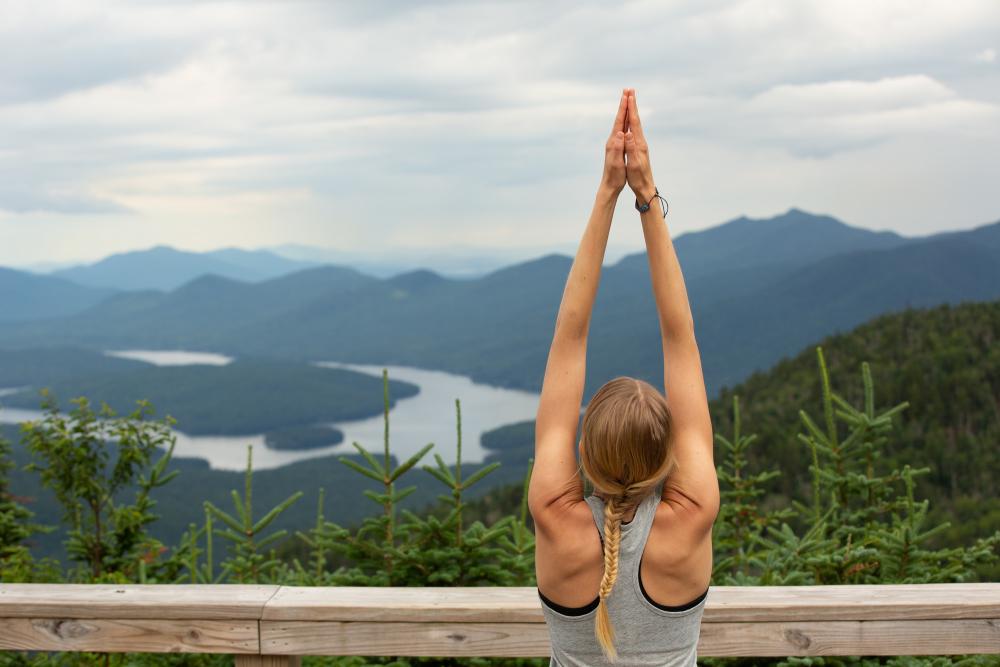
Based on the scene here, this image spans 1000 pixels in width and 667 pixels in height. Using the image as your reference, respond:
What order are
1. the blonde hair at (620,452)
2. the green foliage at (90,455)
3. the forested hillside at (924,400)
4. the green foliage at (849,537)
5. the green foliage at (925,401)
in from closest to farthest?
the blonde hair at (620,452) < the green foliage at (849,537) < the green foliage at (90,455) < the green foliage at (925,401) < the forested hillside at (924,400)

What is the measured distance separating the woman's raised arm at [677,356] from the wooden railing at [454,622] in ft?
3.13

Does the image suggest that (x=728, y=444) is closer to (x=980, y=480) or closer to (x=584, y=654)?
(x=584, y=654)

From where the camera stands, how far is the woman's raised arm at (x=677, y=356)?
159 centimetres

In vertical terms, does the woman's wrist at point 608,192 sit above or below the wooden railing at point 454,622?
above

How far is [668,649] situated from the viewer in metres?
1.67

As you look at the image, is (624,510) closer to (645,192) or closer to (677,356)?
(677,356)

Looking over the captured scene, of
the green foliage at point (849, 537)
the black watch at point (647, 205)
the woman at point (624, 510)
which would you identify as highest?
the black watch at point (647, 205)

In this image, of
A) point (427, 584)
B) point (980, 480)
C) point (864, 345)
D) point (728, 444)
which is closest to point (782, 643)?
point (427, 584)

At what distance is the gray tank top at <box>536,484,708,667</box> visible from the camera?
1.60m

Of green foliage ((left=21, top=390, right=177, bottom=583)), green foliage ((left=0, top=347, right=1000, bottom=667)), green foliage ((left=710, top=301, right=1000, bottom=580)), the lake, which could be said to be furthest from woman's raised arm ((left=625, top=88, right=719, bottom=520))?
the lake

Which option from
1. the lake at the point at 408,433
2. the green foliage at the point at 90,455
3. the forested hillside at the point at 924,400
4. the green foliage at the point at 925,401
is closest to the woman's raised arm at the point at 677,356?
the green foliage at the point at 90,455

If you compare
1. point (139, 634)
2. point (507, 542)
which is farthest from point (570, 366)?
point (507, 542)

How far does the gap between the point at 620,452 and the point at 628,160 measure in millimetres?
588

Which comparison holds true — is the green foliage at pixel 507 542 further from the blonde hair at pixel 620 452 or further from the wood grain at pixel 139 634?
the blonde hair at pixel 620 452
